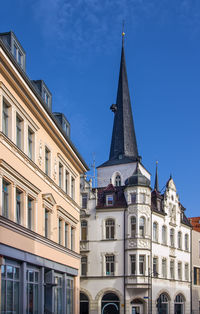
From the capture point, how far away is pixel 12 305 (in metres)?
23.2

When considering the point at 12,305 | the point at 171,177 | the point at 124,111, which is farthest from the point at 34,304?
the point at 124,111

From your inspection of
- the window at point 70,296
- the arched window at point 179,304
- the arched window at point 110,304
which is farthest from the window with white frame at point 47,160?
the arched window at point 179,304

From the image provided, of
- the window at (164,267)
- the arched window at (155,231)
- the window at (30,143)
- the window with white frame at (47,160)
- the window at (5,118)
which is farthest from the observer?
the window at (164,267)

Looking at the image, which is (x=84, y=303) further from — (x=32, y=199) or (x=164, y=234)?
(x=32, y=199)

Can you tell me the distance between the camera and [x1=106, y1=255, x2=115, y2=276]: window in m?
52.9

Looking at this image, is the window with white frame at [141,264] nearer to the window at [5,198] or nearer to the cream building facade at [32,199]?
the cream building facade at [32,199]

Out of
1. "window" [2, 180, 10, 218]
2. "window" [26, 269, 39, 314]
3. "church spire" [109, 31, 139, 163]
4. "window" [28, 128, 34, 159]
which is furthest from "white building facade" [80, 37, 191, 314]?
"window" [2, 180, 10, 218]

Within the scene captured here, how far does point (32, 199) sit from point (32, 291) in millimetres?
4375

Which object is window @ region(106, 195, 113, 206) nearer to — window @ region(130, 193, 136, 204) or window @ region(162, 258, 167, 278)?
window @ region(130, 193, 136, 204)

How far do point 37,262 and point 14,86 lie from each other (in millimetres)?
8691

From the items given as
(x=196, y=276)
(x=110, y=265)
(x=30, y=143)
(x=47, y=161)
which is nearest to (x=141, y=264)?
(x=110, y=265)

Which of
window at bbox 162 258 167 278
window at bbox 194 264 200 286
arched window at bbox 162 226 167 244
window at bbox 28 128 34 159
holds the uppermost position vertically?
window at bbox 28 128 34 159

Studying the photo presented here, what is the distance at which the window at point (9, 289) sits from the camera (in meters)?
22.0

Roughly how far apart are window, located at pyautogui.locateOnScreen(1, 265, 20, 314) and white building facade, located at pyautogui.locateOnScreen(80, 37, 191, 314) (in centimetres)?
2876
